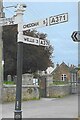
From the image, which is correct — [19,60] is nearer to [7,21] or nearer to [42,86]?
[7,21]

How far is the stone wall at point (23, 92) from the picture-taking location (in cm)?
2477

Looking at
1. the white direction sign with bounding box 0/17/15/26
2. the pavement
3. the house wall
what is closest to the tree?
the pavement

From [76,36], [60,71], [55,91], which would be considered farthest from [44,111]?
[60,71]

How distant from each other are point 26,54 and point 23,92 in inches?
755

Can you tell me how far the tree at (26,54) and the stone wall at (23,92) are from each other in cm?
1378

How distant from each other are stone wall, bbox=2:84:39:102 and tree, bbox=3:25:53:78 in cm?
1378

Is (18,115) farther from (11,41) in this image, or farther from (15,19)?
(11,41)

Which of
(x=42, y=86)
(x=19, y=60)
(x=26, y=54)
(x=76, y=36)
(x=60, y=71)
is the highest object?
(x=26, y=54)

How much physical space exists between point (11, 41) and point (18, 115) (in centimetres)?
3546

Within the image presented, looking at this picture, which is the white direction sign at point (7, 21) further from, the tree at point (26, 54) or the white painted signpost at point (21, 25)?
the tree at point (26, 54)

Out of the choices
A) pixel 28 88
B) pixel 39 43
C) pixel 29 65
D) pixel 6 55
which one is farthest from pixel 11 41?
pixel 39 43

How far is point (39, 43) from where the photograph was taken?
9234 millimetres

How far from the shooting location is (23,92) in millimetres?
26203

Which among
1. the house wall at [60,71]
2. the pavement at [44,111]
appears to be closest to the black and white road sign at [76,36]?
the pavement at [44,111]
